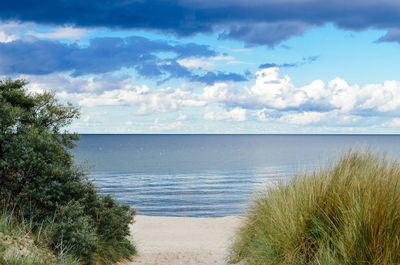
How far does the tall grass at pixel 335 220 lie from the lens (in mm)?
5031

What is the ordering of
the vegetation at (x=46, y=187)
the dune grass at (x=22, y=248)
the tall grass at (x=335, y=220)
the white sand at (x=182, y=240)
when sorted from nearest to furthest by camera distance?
1. the tall grass at (x=335, y=220)
2. the dune grass at (x=22, y=248)
3. the vegetation at (x=46, y=187)
4. the white sand at (x=182, y=240)

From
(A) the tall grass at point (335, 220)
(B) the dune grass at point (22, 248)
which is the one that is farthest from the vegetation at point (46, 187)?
(A) the tall grass at point (335, 220)

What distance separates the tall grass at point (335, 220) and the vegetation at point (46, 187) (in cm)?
361

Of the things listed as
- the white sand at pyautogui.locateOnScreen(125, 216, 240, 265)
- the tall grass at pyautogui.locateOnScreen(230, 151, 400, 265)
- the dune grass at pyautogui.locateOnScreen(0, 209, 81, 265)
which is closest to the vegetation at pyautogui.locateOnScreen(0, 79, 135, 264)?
the dune grass at pyautogui.locateOnScreen(0, 209, 81, 265)

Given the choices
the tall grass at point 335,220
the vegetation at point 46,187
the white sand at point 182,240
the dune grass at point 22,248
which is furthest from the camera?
the white sand at point 182,240

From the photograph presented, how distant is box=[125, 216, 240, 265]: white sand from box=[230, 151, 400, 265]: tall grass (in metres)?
3.10

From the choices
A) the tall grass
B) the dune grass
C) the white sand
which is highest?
the tall grass

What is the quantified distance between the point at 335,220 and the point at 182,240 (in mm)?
12576

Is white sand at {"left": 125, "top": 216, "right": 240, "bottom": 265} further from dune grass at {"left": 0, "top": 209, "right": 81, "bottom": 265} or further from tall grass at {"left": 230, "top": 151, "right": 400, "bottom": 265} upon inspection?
dune grass at {"left": 0, "top": 209, "right": 81, "bottom": 265}

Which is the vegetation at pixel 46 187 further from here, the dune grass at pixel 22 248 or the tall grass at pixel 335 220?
the tall grass at pixel 335 220

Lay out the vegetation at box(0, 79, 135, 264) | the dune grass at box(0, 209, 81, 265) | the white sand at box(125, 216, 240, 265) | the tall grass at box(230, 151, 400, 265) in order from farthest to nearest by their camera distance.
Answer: the white sand at box(125, 216, 240, 265) → the vegetation at box(0, 79, 135, 264) → the dune grass at box(0, 209, 81, 265) → the tall grass at box(230, 151, 400, 265)

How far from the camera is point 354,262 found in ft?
17.2

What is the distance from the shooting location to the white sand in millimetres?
12178

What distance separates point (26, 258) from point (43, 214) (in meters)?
3.20
